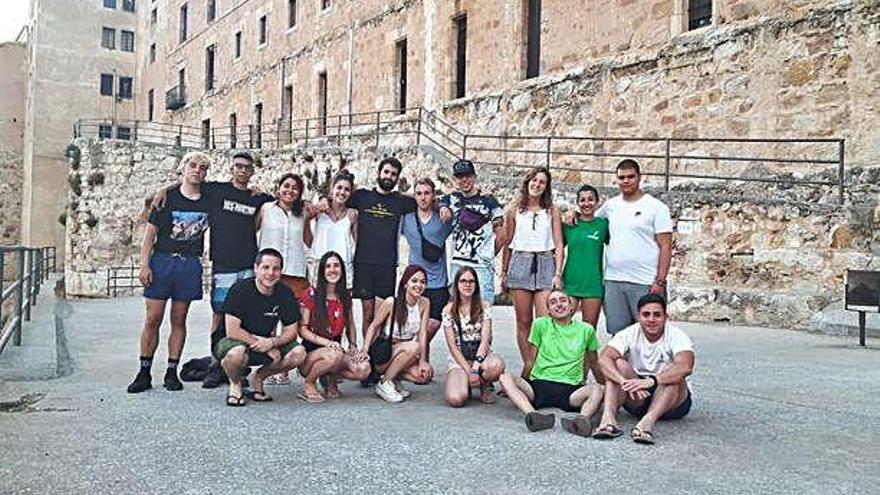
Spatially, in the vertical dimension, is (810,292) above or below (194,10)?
below

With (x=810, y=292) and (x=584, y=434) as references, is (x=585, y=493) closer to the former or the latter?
(x=584, y=434)

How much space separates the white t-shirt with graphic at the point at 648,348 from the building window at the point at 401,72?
1708cm

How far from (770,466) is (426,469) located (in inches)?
66.3

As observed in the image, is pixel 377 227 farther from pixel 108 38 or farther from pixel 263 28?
pixel 108 38

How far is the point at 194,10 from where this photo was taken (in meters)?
36.1

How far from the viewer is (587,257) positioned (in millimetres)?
5551

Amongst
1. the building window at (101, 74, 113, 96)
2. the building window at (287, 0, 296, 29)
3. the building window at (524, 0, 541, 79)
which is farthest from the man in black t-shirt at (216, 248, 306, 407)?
the building window at (101, 74, 113, 96)

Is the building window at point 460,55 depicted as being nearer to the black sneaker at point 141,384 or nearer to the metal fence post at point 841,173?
the metal fence post at point 841,173

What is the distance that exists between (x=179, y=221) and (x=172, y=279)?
0.41 m

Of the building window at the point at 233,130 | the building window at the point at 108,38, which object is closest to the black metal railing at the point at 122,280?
the building window at the point at 233,130

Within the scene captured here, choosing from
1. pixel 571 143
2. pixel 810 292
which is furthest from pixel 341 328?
pixel 571 143

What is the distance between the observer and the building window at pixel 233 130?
30398 millimetres

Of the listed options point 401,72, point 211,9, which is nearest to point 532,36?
point 401,72

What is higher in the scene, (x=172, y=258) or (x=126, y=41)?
(x=126, y=41)
